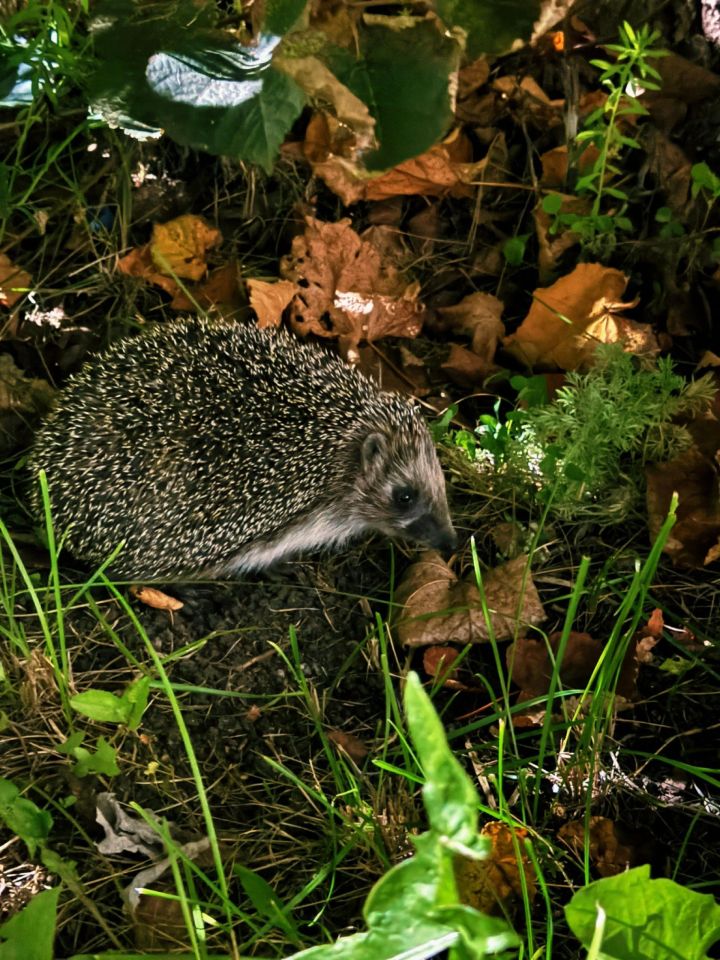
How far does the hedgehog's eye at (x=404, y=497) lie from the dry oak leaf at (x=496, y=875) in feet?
4.65

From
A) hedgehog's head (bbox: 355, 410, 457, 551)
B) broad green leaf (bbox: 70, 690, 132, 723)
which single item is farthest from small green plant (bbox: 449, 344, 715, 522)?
broad green leaf (bbox: 70, 690, 132, 723)

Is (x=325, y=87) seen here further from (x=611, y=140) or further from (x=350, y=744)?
(x=350, y=744)

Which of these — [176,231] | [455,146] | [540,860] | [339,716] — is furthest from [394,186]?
[540,860]

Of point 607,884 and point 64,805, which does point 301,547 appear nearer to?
point 64,805

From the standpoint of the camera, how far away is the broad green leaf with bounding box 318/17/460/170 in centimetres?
286

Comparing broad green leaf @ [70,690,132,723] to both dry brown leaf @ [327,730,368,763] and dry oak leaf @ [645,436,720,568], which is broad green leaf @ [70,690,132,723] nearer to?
dry brown leaf @ [327,730,368,763]

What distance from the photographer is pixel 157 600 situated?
356cm

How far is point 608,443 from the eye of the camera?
367cm

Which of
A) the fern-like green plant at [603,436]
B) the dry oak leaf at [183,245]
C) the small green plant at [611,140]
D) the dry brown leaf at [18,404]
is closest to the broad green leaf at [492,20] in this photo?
the small green plant at [611,140]

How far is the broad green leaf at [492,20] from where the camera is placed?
2.72 m

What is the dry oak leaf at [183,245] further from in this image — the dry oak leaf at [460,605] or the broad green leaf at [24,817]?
the broad green leaf at [24,817]

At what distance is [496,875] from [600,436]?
1.65 m

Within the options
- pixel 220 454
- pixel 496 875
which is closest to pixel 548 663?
pixel 496 875

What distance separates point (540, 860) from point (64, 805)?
1399mm
